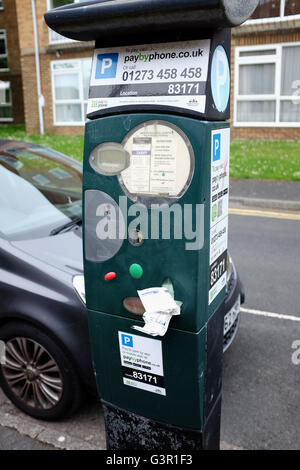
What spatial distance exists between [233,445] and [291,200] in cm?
583

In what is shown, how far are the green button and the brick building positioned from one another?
12.5m

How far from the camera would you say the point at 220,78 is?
5.51 ft

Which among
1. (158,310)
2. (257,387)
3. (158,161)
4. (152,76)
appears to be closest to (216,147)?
(158,161)

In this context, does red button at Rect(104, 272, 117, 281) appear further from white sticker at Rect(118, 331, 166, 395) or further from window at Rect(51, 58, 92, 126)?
window at Rect(51, 58, 92, 126)

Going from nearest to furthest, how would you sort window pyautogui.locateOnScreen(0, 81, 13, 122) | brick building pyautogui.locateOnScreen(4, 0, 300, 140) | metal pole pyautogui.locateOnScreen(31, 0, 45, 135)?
brick building pyautogui.locateOnScreen(4, 0, 300, 140), metal pole pyautogui.locateOnScreen(31, 0, 45, 135), window pyautogui.locateOnScreen(0, 81, 13, 122)

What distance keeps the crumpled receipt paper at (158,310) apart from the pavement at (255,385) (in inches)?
48.4

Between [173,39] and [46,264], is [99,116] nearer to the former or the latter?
[173,39]

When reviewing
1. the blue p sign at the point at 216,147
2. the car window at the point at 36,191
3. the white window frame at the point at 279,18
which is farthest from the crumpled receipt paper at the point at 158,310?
the white window frame at the point at 279,18

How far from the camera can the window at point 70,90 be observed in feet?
52.8

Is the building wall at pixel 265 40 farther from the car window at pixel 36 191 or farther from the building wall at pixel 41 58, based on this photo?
the car window at pixel 36 191

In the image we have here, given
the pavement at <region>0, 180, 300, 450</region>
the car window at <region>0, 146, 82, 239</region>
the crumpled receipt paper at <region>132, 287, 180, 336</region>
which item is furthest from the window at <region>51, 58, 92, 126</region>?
the crumpled receipt paper at <region>132, 287, 180, 336</region>

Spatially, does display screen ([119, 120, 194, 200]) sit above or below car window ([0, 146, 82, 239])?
above

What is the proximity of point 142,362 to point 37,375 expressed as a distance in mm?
1117

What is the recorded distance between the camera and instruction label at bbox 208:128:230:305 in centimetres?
170
